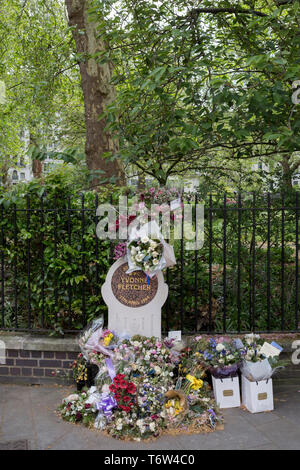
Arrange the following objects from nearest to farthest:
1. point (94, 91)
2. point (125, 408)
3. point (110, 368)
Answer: point (125, 408), point (110, 368), point (94, 91)

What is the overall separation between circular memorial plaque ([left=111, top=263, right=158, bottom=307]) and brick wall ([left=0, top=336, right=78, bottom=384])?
876mm

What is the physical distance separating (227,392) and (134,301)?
1.34 meters

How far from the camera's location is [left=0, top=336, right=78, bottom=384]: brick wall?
5.24m

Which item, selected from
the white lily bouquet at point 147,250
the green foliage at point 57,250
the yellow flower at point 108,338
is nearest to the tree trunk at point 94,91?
the green foliage at point 57,250

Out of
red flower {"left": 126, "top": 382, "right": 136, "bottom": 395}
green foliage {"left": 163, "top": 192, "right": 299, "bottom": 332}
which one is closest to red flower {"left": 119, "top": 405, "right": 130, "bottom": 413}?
red flower {"left": 126, "top": 382, "right": 136, "bottom": 395}

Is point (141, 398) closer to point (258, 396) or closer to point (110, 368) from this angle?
point (110, 368)

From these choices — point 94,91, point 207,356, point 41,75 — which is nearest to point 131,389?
point 207,356

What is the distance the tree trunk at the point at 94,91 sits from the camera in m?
7.64

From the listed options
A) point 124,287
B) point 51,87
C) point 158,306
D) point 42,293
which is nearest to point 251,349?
point 158,306

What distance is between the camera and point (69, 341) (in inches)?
206

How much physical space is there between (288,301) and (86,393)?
122 inches

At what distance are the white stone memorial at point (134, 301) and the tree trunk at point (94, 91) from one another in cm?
305

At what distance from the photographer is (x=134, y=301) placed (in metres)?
4.88
